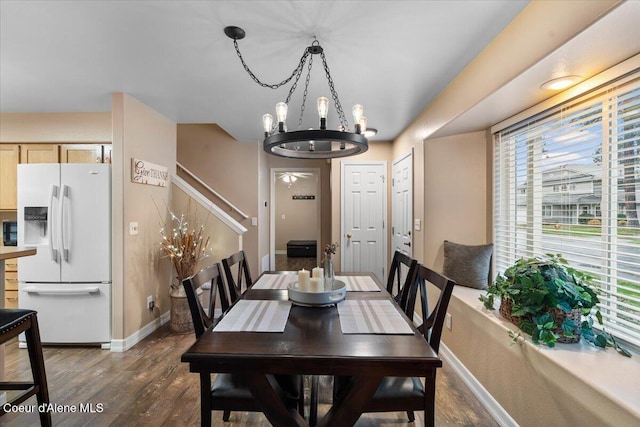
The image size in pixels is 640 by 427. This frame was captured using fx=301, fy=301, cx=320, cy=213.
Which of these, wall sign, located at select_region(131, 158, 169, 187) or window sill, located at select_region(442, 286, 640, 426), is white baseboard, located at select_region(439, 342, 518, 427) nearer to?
window sill, located at select_region(442, 286, 640, 426)

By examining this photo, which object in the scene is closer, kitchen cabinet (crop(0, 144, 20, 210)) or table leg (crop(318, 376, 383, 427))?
table leg (crop(318, 376, 383, 427))

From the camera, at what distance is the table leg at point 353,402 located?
1160 mm

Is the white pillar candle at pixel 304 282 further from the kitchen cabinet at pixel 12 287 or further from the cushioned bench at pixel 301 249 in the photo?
the cushioned bench at pixel 301 249

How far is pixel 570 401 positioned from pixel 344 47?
2.23 meters

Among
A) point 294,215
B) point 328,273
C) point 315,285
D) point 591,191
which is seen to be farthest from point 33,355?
point 294,215

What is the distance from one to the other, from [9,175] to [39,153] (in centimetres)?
40

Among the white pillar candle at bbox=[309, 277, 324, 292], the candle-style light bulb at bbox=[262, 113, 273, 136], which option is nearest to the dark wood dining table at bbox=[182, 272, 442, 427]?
the white pillar candle at bbox=[309, 277, 324, 292]

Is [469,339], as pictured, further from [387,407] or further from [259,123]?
[259,123]

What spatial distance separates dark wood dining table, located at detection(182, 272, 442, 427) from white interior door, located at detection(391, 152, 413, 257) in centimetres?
238

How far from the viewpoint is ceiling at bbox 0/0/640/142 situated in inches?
61.9

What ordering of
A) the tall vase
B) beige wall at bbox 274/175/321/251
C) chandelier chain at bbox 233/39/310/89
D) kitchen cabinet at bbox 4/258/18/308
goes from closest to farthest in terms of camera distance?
the tall vase → chandelier chain at bbox 233/39/310/89 → kitchen cabinet at bbox 4/258/18/308 → beige wall at bbox 274/175/321/251

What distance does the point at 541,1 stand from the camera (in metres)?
1.45

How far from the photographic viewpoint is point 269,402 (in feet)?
3.87

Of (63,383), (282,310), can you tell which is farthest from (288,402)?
(63,383)
